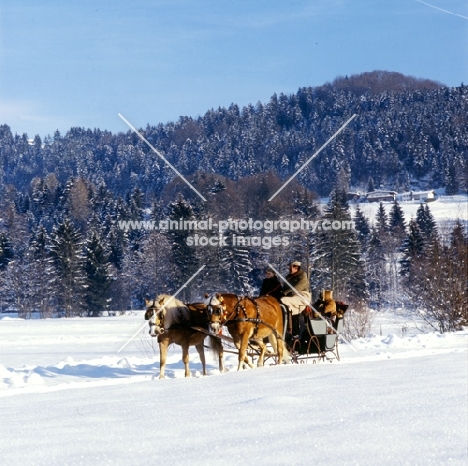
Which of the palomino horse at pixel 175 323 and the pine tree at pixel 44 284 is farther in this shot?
the pine tree at pixel 44 284

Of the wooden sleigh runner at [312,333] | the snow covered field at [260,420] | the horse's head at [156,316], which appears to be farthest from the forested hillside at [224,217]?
the snow covered field at [260,420]

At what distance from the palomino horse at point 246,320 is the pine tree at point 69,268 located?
2056 inches

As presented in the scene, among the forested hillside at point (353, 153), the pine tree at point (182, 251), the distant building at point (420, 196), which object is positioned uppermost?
the forested hillside at point (353, 153)

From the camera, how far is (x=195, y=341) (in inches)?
488

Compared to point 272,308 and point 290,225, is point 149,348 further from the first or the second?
point 290,225

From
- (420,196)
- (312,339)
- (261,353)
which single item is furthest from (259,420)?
(420,196)

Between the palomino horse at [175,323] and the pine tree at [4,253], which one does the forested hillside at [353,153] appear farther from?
the palomino horse at [175,323]

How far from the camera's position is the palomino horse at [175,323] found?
39.0ft

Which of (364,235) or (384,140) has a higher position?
(384,140)

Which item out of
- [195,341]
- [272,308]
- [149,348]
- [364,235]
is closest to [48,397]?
[195,341]

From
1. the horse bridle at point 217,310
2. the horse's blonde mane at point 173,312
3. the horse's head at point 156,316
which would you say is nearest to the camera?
the horse bridle at point 217,310

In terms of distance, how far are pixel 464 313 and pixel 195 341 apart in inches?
527

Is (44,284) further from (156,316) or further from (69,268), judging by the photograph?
(156,316)

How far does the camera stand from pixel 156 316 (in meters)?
11.8
